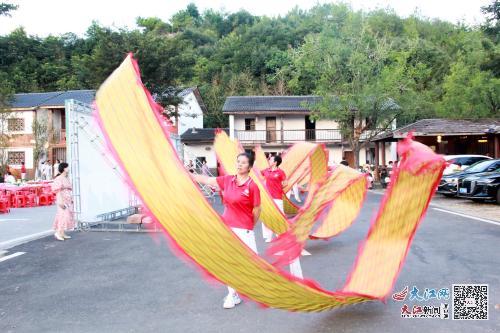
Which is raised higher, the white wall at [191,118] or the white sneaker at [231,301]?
the white wall at [191,118]

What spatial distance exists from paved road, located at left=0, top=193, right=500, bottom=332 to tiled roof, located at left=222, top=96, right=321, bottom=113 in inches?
1082

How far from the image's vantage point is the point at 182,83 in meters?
28.5

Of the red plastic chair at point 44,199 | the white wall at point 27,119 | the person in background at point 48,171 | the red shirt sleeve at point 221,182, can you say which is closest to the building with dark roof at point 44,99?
the white wall at point 27,119

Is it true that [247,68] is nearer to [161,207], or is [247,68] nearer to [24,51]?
[24,51]

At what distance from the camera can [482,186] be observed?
14.9 metres

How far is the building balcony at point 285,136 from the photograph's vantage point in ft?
121

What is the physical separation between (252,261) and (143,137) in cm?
121

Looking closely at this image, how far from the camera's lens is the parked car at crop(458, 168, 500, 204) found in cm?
1466

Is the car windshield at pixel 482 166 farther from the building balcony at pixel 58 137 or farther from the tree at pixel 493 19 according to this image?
the building balcony at pixel 58 137

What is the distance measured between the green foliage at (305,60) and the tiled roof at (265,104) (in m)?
1.79

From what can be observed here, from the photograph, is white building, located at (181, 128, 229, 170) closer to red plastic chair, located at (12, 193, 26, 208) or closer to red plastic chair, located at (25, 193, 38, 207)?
red plastic chair, located at (25, 193, 38, 207)

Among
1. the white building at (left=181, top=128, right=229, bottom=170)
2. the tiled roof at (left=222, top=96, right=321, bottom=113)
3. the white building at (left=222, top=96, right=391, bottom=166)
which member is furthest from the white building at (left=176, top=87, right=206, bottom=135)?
the white building at (left=222, top=96, right=391, bottom=166)

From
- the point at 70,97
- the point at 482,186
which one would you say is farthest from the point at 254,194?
the point at 70,97

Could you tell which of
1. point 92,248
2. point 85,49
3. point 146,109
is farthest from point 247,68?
point 146,109
